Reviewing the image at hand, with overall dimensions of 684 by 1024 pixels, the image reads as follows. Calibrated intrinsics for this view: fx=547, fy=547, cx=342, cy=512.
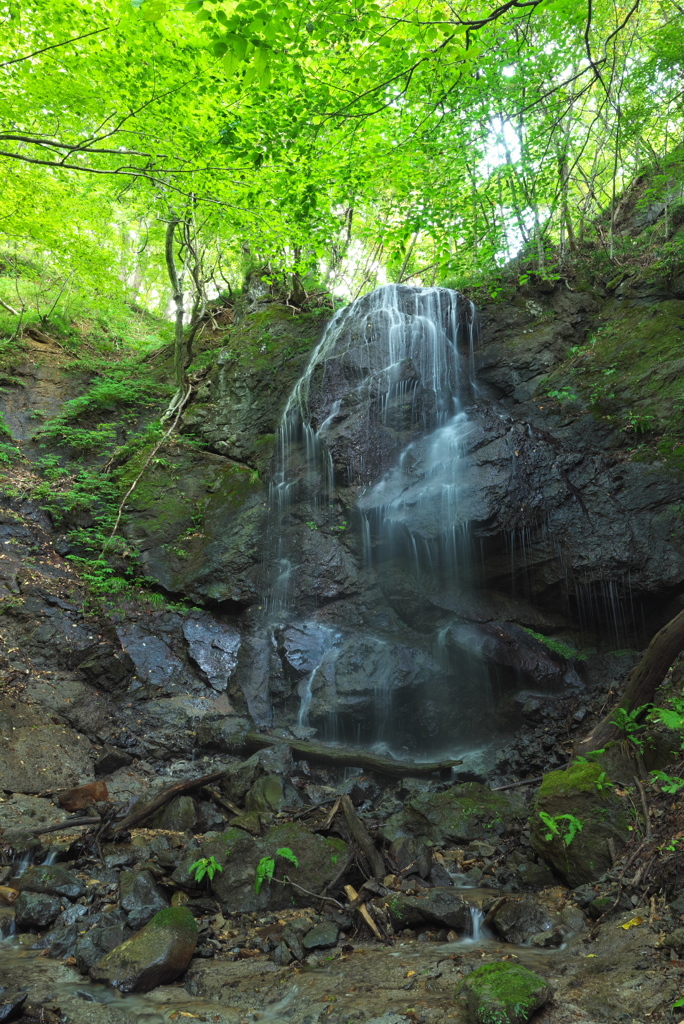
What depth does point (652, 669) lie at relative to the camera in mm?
4914

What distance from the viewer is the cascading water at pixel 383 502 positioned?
7.97 meters

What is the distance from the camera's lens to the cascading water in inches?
314

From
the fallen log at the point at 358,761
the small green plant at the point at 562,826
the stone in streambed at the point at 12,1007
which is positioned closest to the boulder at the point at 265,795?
the fallen log at the point at 358,761

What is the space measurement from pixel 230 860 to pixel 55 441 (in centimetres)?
982

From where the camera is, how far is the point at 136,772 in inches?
261

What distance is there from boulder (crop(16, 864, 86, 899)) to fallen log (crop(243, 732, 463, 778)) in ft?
9.03

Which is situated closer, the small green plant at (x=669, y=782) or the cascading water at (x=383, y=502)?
the small green plant at (x=669, y=782)

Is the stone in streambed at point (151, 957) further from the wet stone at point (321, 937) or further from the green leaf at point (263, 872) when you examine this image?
the wet stone at point (321, 937)

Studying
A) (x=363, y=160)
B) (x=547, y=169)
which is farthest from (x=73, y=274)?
(x=547, y=169)

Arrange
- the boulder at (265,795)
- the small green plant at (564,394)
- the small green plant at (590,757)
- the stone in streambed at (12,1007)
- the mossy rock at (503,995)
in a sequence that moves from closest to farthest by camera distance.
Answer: the mossy rock at (503,995) < the stone in streambed at (12,1007) < the small green plant at (590,757) < the boulder at (265,795) < the small green plant at (564,394)

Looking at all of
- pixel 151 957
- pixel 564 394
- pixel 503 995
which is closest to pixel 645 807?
pixel 503 995

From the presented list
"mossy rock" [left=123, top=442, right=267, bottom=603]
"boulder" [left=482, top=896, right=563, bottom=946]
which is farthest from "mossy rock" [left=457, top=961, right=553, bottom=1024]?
"mossy rock" [left=123, top=442, right=267, bottom=603]

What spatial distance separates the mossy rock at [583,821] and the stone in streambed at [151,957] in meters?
2.81

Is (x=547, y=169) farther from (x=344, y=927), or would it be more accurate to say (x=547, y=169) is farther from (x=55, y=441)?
(x=344, y=927)
